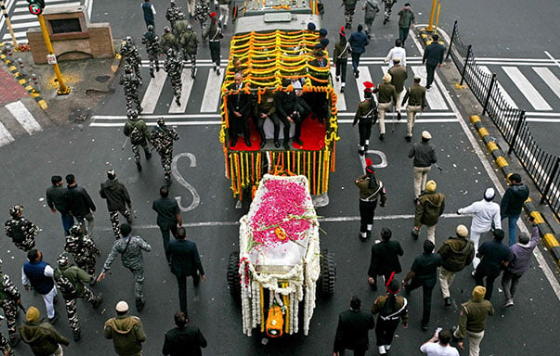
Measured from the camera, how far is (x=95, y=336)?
33.8 ft

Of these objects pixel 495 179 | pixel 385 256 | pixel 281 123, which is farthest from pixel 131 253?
pixel 495 179

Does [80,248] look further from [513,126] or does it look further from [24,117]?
[513,126]

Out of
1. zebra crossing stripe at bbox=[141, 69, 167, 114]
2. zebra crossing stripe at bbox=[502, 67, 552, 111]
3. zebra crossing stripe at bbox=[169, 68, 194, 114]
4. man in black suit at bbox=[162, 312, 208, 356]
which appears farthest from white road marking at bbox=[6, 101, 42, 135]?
zebra crossing stripe at bbox=[502, 67, 552, 111]

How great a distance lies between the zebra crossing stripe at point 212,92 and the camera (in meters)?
17.5

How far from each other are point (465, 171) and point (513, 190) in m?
3.16

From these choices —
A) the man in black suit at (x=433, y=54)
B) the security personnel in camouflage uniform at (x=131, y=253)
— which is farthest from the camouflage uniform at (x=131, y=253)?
the man in black suit at (x=433, y=54)

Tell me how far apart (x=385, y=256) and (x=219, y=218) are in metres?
4.58

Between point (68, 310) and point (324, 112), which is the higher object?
point (324, 112)

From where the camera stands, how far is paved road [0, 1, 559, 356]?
405 inches

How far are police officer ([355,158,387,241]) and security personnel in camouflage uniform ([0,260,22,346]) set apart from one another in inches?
270

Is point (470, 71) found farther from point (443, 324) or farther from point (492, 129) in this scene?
point (443, 324)

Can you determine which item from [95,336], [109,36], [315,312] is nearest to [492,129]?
[315,312]

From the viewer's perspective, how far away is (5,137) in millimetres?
16297

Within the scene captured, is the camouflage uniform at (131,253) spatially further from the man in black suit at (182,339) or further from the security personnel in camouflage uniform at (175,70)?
the security personnel in camouflage uniform at (175,70)
